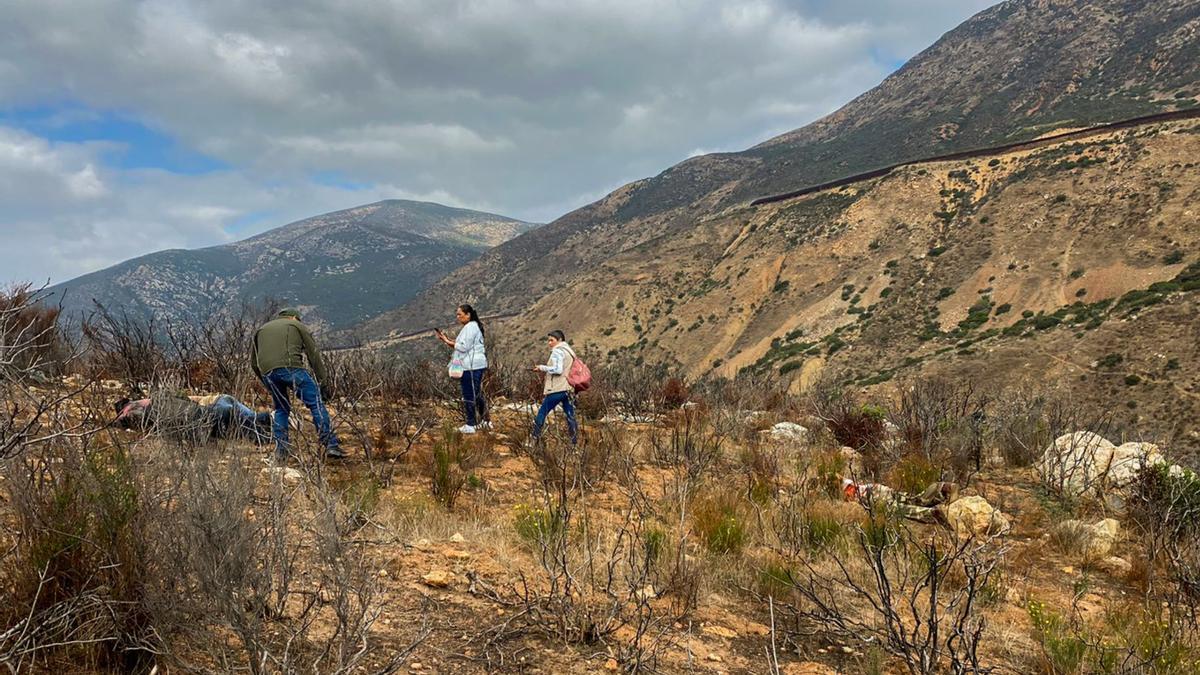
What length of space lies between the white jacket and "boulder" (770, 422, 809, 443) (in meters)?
3.81

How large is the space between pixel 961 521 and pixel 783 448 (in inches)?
105

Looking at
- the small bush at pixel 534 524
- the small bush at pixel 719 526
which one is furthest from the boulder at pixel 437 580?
the small bush at pixel 719 526

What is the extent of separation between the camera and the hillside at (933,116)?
58219mm

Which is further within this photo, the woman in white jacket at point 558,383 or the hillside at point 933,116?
the hillside at point 933,116

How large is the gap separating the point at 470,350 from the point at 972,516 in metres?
5.03

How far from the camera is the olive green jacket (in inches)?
220

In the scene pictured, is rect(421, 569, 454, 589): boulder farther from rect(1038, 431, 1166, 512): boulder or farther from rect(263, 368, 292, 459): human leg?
rect(1038, 431, 1166, 512): boulder

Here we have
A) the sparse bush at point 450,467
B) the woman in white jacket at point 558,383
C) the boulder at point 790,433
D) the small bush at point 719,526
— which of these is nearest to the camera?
the small bush at point 719,526

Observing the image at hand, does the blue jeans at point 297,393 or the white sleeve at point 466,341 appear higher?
the white sleeve at point 466,341

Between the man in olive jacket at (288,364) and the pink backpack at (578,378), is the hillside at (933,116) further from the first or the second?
the man in olive jacket at (288,364)

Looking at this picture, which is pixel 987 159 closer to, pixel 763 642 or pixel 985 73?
pixel 985 73

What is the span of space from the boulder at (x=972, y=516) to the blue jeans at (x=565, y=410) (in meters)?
3.35

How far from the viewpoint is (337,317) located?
19362cm

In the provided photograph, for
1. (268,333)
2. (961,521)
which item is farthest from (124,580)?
(961,521)
